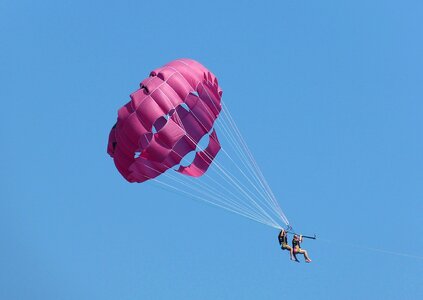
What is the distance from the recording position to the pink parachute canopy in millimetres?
31531

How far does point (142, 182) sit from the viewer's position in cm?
3316

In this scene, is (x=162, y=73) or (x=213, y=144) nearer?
(x=162, y=73)

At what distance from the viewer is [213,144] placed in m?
34.3

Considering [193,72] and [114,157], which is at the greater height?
[193,72]

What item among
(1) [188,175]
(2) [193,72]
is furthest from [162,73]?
(1) [188,175]

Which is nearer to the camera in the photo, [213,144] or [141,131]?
[141,131]

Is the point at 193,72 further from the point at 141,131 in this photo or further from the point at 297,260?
the point at 297,260

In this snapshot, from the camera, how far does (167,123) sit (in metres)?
32.1

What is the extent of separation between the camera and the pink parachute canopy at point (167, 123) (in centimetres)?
3153

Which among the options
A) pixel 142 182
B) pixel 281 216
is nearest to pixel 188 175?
pixel 142 182

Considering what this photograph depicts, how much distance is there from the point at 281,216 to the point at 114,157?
17.7 feet

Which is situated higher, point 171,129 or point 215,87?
point 215,87

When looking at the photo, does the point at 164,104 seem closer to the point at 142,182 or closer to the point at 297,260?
the point at 142,182

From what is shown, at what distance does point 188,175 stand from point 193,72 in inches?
126
